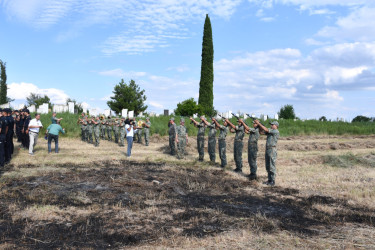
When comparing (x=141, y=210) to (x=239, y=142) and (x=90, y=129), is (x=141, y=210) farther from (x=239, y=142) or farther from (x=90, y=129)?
(x=90, y=129)

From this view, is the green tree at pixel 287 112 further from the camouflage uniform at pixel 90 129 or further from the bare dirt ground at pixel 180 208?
the bare dirt ground at pixel 180 208

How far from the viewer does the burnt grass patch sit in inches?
208

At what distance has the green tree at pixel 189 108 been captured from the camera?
3662cm

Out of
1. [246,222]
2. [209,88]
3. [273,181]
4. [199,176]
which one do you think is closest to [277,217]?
[246,222]

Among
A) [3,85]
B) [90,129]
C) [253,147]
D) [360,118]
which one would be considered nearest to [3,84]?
[3,85]

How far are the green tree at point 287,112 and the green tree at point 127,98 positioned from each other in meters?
19.0

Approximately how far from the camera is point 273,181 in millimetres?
9531

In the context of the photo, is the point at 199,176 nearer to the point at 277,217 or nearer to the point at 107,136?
the point at 277,217

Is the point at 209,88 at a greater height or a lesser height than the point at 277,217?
greater

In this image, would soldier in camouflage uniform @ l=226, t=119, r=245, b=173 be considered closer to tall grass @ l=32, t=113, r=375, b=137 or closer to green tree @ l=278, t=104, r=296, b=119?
tall grass @ l=32, t=113, r=375, b=137

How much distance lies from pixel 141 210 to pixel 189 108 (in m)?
30.6

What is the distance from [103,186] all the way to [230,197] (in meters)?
3.34

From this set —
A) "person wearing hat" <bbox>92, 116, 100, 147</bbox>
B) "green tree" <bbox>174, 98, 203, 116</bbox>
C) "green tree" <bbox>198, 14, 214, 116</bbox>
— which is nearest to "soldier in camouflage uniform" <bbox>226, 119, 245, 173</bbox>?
"person wearing hat" <bbox>92, 116, 100, 147</bbox>

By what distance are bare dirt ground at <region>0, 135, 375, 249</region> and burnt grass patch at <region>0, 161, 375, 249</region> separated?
0.06 feet
